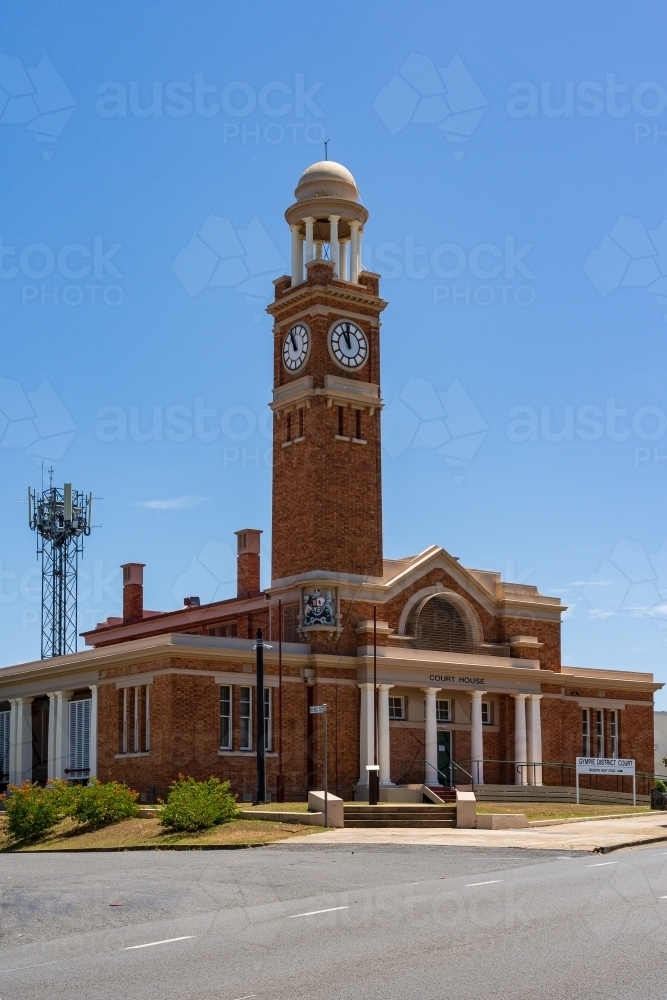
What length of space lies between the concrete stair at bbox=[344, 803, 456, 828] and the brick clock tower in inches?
423

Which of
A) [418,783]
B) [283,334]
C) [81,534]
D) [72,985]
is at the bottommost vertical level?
[418,783]

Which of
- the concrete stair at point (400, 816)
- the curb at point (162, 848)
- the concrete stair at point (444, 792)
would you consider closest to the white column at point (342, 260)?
the concrete stair at point (444, 792)

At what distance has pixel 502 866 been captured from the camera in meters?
21.7

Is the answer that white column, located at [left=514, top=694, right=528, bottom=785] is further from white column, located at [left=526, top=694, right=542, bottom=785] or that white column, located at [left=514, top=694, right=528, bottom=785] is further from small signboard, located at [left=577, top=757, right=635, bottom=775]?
small signboard, located at [left=577, top=757, right=635, bottom=775]

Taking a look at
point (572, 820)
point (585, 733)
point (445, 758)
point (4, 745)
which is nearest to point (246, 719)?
point (445, 758)

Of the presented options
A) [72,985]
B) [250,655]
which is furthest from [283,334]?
[72,985]

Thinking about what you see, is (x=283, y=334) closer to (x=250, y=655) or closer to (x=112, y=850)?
(x=250, y=655)

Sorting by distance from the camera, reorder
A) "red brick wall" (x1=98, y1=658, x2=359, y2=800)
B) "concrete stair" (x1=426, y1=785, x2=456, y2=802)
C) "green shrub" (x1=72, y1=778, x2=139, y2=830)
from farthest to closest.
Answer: "concrete stair" (x1=426, y1=785, x2=456, y2=802) → "red brick wall" (x1=98, y1=658, x2=359, y2=800) → "green shrub" (x1=72, y1=778, x2=139, y2=830)

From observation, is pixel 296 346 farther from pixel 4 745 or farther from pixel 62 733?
pixel 4 745

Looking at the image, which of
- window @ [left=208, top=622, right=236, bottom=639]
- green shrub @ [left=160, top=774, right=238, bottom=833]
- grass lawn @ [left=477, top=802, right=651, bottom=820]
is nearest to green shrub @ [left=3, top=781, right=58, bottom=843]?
green shrub @ [left=160, top=774, right=238, bottom=833]

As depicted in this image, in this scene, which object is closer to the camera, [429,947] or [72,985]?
[72,985]

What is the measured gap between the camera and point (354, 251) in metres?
49.1

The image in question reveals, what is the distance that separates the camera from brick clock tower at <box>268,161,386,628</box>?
45.7 meters

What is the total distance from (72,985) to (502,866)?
1205cm
